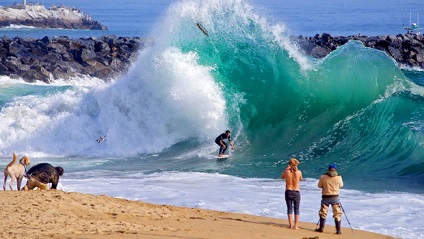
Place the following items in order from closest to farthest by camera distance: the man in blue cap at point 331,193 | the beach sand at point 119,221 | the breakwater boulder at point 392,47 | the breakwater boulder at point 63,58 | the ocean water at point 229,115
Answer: the beach sand at point 119,221 → the man in blue cap at point 331,193 → the ocean water at point 229,115 → the breakwater boulder at point 63,58 → the breakwater boulder at point 392,47

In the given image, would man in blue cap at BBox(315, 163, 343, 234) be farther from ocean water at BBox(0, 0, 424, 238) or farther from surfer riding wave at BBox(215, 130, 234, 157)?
surfer riding wave at BBox(215, 130, 234, 157)

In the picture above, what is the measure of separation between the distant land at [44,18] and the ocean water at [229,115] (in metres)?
53.4

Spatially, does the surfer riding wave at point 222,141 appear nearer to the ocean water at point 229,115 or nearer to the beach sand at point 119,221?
the ocean water at point 229,115

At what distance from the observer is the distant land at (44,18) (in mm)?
72750

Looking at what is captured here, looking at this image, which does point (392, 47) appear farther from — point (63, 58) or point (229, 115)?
point (229, 115)

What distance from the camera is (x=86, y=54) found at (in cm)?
3347

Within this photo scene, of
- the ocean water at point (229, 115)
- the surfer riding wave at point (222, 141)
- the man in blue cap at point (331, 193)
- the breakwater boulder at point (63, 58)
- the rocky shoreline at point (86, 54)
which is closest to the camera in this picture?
the man in blue cap at point (331, 193)

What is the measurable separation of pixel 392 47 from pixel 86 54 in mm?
12847

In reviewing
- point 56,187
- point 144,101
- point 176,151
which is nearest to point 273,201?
point 56,187

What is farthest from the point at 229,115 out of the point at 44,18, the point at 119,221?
the point at 44,18

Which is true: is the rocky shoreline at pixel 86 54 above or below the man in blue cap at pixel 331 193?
above

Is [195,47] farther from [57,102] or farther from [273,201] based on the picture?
[273,201]

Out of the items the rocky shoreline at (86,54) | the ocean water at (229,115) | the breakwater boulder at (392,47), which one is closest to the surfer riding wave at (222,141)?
the ocean water at (229,115)

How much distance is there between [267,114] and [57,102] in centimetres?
500
